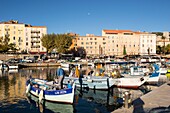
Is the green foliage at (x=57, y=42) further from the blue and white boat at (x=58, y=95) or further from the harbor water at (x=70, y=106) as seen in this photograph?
the blue and white boat at (x=58, y=95)

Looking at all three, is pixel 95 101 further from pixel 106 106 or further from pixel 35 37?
pixel 35 37

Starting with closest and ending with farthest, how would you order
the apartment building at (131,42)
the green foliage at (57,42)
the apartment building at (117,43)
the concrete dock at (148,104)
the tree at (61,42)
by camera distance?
the concrete dock at (148,104) → the tree at (61,42) → the green foliage at (57,42) → the apartment building at (117,43) → the apartment building at (131,42)

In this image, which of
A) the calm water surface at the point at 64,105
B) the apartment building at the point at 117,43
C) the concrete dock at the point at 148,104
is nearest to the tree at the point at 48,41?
the apartment building at the point at 117,43

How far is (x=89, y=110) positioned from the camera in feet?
72.8

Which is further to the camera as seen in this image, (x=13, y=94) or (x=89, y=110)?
(x=13, y=94)

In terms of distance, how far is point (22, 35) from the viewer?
106438 mm

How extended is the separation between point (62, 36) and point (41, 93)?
239 ft

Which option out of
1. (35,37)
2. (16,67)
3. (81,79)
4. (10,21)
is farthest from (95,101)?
(10,21)

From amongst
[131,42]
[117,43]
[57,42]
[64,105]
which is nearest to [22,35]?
[57,42]

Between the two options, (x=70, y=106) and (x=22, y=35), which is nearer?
(x=70, y=106)

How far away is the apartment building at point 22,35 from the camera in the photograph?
4156 inches

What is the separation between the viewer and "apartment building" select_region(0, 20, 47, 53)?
106 metres

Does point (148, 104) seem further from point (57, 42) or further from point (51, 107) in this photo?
point (57, 42)

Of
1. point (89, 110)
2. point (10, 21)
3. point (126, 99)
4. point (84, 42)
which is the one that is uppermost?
point (10, 21)
